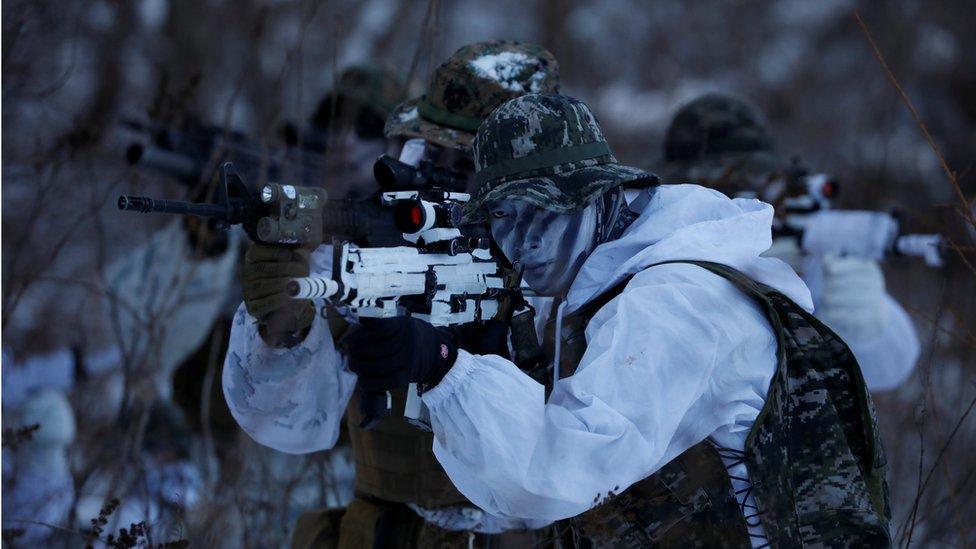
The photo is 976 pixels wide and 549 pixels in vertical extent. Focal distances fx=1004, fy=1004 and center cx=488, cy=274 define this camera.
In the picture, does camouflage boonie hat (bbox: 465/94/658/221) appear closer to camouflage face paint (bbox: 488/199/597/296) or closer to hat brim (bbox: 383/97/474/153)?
camouflage face paint (bbox: 488/199/597/296)

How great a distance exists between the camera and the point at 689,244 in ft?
6.40

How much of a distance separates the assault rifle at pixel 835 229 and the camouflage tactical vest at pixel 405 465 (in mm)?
2261

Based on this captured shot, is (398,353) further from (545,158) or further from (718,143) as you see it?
(718,143)

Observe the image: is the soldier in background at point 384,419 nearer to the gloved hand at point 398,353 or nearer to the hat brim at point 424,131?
the hat brim at point 424,131

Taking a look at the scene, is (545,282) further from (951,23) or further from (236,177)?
(951,23)

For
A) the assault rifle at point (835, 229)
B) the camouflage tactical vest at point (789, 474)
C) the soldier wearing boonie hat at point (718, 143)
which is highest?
the soldier wearing boonie hat at point (718, 143)

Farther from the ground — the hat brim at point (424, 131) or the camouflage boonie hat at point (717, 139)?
the camouflage boonie hat at point (717, 139)

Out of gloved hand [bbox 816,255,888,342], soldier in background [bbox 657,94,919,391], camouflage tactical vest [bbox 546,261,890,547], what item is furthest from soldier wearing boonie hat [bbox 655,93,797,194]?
camouflage tactical vest [bbox 546,261,890,547]

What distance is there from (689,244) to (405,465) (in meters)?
1.00

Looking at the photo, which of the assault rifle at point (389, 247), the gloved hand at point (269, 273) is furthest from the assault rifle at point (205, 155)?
the gloved hand at point (269, 273)

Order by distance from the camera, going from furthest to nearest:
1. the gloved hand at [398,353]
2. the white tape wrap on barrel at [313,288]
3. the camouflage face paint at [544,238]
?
the camouflage face paint at [544,238] < the white tape wrap on barrel at [313,288] < the gloved hand at [398,353]

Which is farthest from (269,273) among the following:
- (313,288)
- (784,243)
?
(784,243)

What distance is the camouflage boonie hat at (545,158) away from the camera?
1981 millimetres

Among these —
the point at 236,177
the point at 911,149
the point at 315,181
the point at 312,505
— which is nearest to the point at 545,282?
the point at 236,177
